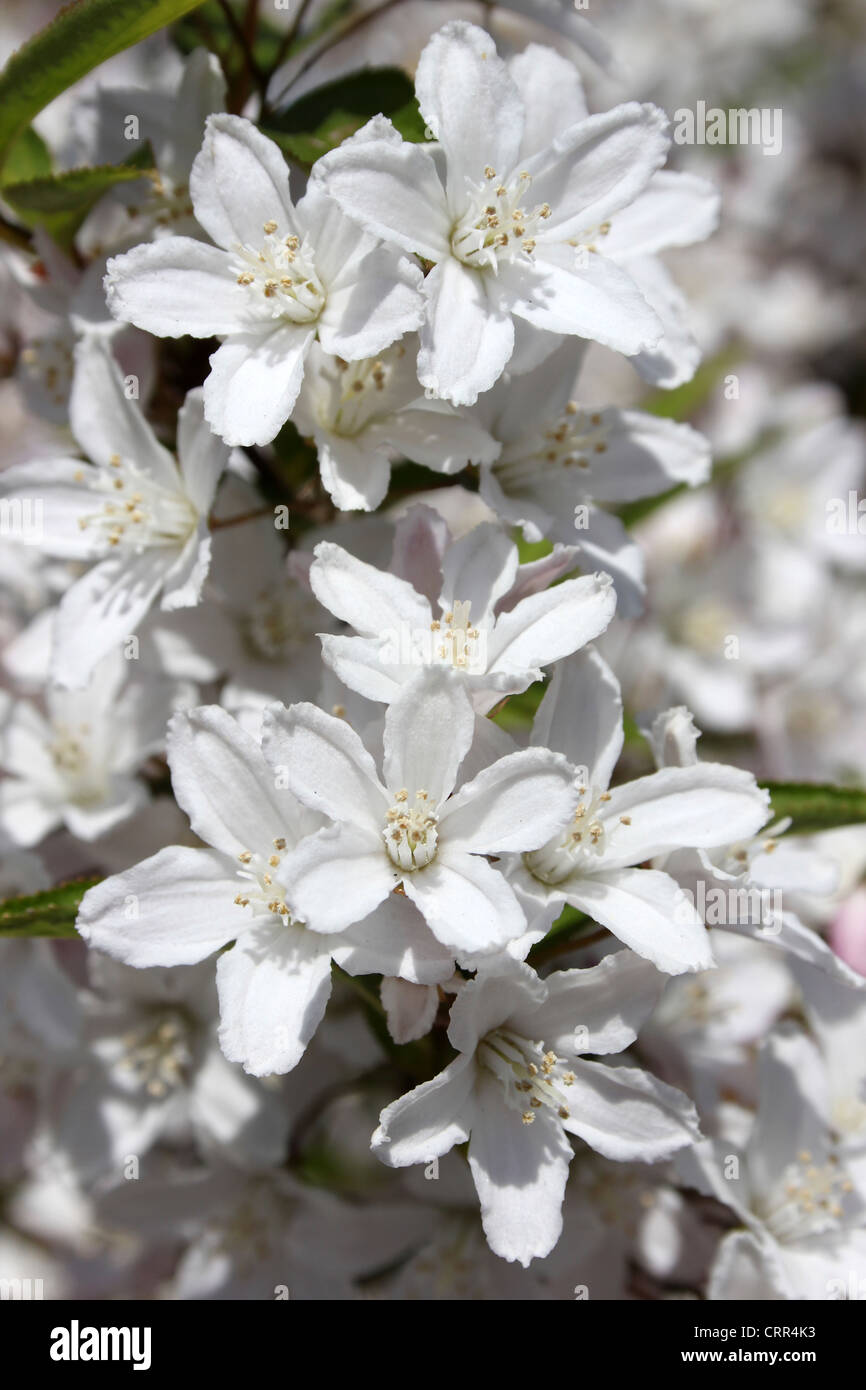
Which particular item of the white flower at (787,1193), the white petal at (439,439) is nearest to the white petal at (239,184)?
the white petal at (439,439)

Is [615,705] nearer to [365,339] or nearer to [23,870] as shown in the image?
[365,339]

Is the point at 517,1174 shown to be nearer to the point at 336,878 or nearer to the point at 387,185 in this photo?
the point at 336,878

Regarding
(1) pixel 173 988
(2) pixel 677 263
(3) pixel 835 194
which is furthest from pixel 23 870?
(3) pixel 835 194

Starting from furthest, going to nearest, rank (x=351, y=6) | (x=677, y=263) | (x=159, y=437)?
(x=677, y=263)
(x=351, y=6)
(x=159, y=437)

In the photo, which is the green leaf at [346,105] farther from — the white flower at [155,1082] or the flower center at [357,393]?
the white flower at [155,1082]

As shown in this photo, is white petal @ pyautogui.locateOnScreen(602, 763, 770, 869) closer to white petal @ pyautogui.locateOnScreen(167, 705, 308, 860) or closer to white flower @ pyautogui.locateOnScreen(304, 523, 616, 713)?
white flower @ pyautogui.locateOnScreen(304, 523, 616, 713)

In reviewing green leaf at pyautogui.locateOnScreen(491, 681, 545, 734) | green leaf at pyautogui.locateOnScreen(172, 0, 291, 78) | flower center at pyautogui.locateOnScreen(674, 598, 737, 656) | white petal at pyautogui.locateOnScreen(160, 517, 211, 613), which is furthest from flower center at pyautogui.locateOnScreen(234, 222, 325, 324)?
flower center at pyautogui.locateOnScreen(674, 598, 737, 656)

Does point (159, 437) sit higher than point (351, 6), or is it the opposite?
point (351, 6)
